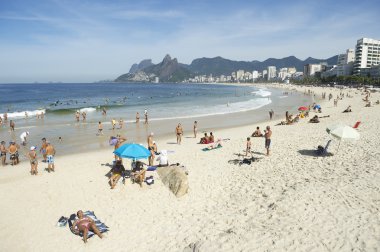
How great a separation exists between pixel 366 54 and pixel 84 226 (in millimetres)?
173286

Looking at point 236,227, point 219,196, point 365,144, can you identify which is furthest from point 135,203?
point 365,144

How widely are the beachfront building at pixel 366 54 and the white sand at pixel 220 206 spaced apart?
520ft

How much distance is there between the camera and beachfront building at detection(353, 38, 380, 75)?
494ft

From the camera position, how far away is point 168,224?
8758mm

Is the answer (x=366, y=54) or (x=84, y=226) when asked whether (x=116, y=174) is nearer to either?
(x=84, y=226)

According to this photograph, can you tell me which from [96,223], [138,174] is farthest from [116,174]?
[96,223]

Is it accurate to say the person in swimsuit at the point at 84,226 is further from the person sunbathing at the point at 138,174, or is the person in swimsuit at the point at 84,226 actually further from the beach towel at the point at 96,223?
the person sunbathing at the point at 138,174

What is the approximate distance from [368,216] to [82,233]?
7.45 metres

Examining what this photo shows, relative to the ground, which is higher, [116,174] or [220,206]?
[116,174]

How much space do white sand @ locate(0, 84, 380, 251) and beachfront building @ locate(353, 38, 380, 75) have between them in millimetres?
158465

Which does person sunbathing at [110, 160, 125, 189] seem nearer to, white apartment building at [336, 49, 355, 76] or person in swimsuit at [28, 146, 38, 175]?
person in swimsuit at [28, 146, 38, 175]

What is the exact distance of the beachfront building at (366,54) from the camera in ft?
494

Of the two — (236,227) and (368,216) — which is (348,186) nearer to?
(368,216)

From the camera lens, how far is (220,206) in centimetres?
961
